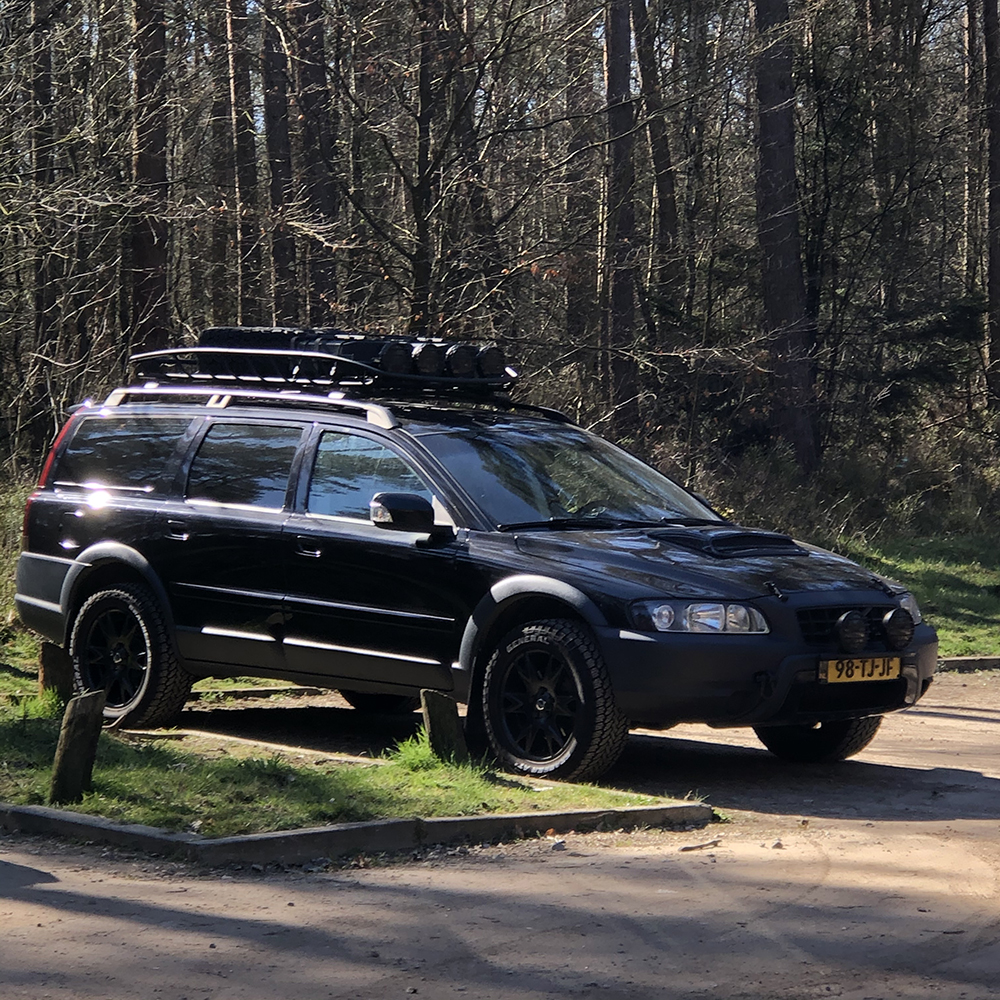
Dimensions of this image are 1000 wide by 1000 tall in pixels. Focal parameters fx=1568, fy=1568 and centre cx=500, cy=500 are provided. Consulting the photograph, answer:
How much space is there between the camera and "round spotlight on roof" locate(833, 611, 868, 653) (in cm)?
767

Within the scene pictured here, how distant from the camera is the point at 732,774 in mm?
8414

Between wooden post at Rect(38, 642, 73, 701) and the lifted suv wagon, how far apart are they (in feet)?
1.74

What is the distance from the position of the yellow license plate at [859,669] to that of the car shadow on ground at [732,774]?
59 cm

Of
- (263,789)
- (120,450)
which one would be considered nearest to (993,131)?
(120,450)

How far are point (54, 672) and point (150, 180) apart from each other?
9.91 m

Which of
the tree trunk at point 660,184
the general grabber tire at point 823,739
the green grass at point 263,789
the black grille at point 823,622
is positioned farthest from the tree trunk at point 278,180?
the black grille at point 823,622

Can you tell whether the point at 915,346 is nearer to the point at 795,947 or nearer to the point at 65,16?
the point at 65,16

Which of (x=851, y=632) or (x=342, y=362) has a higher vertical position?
(x=342, y=362)

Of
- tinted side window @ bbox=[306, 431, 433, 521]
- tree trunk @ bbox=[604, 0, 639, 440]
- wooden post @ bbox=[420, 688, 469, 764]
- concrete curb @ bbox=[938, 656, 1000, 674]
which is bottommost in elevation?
concrete curb @ bbox=[938, 656, 1000, 674]

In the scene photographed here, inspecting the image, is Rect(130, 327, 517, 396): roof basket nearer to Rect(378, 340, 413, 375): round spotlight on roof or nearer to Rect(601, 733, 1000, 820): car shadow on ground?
Rect(378, 340, 413, 375): round spotlight on roof

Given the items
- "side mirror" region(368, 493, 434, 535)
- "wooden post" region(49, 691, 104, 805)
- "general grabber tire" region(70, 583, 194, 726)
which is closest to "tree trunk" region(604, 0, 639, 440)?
"general grabber tire" region(70, 583, 194, 726)

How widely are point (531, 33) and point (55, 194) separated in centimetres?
454

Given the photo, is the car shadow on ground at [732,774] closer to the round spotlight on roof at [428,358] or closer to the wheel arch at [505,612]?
the wheel arch at [505,612]

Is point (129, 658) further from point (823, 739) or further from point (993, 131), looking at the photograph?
point (993, 131)
